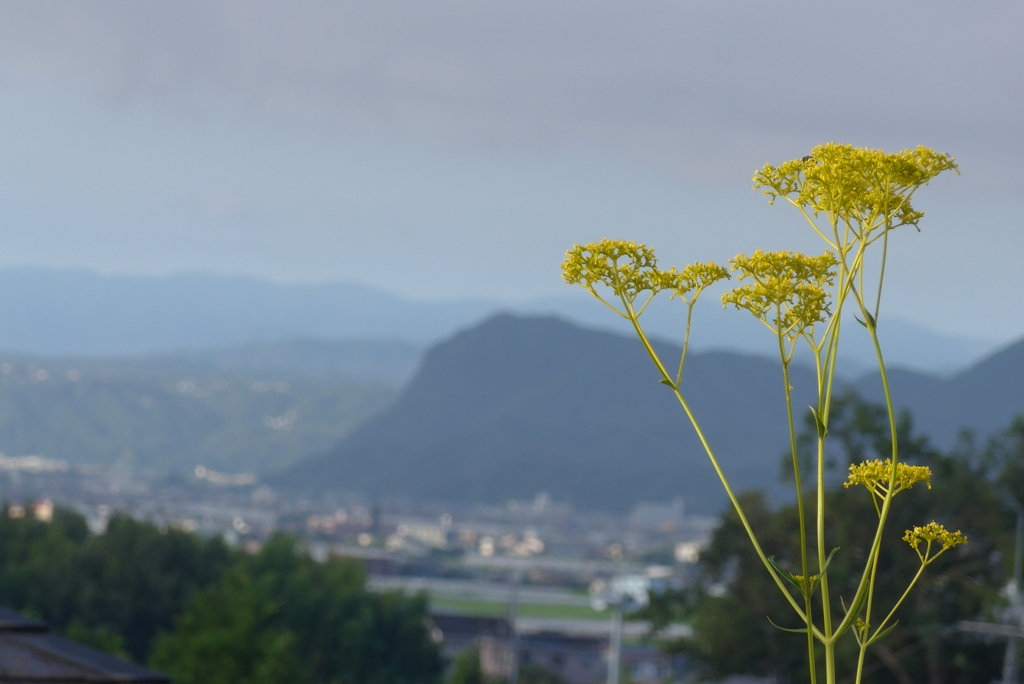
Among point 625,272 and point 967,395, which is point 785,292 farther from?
point 967,395

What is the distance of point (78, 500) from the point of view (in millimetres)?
109562

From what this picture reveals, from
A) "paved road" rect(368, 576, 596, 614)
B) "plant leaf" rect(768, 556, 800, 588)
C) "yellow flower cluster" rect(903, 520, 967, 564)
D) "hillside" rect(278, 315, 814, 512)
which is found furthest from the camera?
"hillside" rect(278, 315, 814, 512)

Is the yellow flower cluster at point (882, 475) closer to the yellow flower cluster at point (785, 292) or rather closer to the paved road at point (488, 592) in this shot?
the yellow flower cluster at point (785, 292)

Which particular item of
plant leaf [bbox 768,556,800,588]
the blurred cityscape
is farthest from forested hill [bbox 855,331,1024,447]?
plant leaf [bbox 768,556,800,588]

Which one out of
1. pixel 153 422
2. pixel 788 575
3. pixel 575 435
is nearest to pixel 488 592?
pixel 575 435

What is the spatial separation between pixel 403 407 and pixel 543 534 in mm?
50676

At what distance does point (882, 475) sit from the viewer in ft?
6.33

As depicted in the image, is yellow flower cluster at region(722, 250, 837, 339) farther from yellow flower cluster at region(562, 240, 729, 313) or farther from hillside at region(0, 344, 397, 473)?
hillside at region(0, 344, 397, 473)

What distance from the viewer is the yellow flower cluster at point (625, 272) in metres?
1.90

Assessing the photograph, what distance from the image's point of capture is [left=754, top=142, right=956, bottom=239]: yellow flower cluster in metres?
1.80

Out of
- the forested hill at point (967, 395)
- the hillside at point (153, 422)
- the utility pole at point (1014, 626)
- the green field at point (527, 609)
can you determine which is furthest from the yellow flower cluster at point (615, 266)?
the hillside at point (153, 422)

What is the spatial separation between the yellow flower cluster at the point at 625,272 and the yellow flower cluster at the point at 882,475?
40cm

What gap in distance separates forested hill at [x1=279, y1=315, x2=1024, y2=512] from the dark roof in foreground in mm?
122245

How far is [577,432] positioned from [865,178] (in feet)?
513
